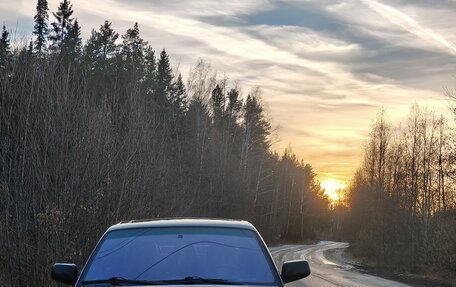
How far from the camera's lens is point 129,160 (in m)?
16.9

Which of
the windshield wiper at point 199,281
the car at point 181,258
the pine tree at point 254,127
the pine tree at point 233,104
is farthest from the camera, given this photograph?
the pine tree at point 233,104

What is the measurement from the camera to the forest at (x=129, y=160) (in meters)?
12.2

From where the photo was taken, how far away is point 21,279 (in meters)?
11.4

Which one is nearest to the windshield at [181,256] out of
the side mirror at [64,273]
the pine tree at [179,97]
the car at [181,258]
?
the car at [181,258]

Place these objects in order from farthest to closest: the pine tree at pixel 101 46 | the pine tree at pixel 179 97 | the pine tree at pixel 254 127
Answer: the pine tree at pixel 254 127, the pine tree at pixel 179 97, the pine tree at pixel 101 46

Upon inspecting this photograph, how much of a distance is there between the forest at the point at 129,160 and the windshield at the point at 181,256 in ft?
22.7

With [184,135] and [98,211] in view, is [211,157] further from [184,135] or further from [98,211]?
[98,211]

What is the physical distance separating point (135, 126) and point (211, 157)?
3549cm

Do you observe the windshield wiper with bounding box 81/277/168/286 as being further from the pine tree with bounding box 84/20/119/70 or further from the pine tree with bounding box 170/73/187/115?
the pine tree with bounding box 170/73/187/115

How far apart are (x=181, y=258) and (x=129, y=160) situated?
12148 millimetres

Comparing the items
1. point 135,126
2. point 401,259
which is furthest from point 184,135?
point 135,126

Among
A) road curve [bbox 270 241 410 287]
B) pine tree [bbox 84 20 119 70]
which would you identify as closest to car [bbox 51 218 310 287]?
road curve [bbox 270 241 410 287]

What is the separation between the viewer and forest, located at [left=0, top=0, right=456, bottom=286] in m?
12.2

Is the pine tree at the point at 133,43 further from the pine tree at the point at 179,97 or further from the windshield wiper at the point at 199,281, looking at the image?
the windshield wiper at the point at 199,281
